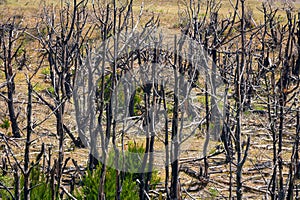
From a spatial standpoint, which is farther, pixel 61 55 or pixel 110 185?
pixel 61 55

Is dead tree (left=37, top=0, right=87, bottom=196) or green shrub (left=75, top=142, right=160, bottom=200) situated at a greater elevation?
dead tree (left=37, top=0, right=87, bottom=196)

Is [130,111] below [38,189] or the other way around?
below

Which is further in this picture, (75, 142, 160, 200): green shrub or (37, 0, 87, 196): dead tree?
(75, 142, 160, 200): green shrub

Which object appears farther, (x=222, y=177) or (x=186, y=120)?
(x=186, y=120)

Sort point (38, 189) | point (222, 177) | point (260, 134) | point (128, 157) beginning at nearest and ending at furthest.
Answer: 1. point (38, 189)
2. point (128, 157)
3. point (222, 177)
4. point (260, 134)

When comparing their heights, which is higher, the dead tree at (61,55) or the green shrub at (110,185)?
the dead tree at (61,55)

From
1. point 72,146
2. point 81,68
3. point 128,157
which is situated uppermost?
point 81,68

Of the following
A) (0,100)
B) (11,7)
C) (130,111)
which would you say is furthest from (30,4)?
(130,111)

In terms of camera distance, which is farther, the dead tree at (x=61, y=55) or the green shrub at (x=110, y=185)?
the green shrub at (x=110, y=185)

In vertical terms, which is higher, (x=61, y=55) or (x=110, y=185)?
(x=61, y=55)

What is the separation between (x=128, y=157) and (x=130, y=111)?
3.24 meters

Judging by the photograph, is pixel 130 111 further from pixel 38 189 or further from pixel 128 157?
pixel 38 189

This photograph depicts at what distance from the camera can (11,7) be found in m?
24.3

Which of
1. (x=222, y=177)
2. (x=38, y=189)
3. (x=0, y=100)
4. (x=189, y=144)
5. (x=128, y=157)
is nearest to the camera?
(x=38, y=189)
